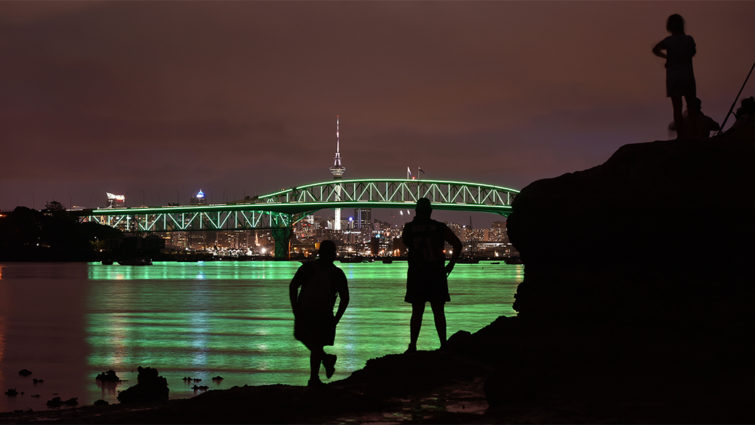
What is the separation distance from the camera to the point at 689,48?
10.2 meters

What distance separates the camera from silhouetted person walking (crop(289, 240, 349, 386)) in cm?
861

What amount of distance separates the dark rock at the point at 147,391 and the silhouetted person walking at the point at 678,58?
7.17 meters

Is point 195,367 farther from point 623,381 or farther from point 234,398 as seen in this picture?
point 623,381

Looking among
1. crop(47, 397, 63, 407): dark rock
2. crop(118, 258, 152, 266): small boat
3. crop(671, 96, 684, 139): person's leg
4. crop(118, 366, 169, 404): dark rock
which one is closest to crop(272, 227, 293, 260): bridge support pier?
crop(118, 258, 152, 266): small boat

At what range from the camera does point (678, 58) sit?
10.3 meters

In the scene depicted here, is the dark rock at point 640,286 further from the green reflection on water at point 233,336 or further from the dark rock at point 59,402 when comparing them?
the dark rock at point 59,402

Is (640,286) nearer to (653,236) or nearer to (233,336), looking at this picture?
(653,236)

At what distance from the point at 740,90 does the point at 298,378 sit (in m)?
7.29

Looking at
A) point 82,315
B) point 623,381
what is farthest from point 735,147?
point 82,315

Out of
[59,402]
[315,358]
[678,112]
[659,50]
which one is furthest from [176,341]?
[659,50]

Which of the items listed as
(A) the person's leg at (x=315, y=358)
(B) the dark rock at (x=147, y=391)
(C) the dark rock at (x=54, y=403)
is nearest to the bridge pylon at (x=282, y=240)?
(C) the dark rock at (x=54, y=403)

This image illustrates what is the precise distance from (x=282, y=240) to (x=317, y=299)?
540 feet

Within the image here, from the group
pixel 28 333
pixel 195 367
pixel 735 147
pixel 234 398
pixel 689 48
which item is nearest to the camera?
pixel 234 398

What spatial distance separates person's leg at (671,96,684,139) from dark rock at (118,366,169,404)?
7135 mm
